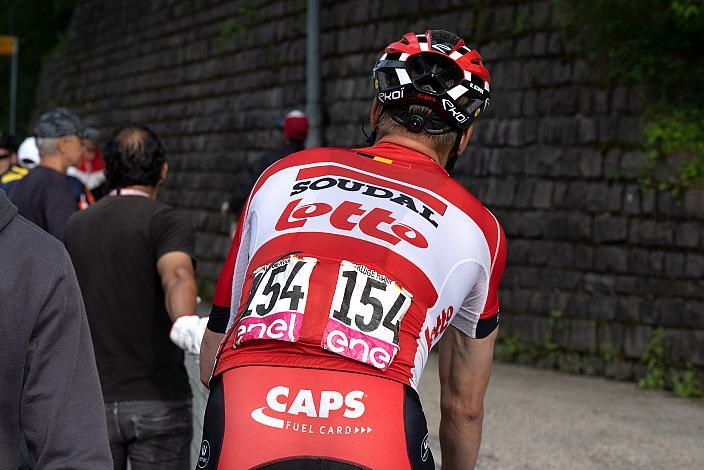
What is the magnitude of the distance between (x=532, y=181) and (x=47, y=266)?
29.4 ft

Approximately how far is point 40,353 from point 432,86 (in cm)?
131

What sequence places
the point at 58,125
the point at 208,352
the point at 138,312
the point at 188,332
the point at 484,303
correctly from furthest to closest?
the point at 58,125 → the point at 138,312 → the point at 188,332 → the point at 208,352 → the point at 484,303

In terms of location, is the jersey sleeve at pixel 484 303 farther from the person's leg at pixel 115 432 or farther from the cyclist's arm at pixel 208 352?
the person's leg at pixel 115 432

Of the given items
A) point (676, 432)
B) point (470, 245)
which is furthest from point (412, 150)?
point (676, 432)

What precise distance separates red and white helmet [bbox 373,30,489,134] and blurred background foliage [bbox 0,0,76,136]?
39.0 meters

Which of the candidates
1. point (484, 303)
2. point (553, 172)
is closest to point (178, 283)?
point (484, 303)

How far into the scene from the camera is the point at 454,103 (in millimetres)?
3195

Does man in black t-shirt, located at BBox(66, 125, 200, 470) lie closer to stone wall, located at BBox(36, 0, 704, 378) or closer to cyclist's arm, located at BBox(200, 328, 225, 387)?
cyclist's arm, located at BBox(200, 328, 225, 387)

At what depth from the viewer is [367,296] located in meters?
2.73

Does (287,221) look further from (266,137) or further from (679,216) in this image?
(266,137)

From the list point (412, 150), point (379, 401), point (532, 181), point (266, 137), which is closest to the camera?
point (379, 401)

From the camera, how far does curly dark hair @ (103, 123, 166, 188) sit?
485 centimetres

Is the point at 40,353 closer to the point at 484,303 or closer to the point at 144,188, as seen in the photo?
the point at 484,303

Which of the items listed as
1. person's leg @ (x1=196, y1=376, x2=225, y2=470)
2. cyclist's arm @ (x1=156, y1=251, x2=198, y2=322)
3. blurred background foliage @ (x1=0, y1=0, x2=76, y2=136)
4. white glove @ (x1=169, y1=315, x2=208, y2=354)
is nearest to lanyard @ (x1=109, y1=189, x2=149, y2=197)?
cyclist's arm @ (x1=156, y1=251, x2=198, y2=322)
